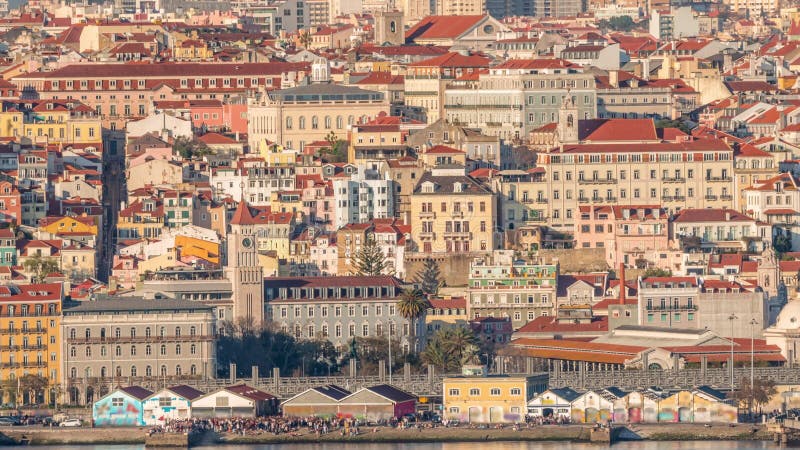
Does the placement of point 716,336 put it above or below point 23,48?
below

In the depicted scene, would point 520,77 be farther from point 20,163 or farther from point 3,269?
point 3,269

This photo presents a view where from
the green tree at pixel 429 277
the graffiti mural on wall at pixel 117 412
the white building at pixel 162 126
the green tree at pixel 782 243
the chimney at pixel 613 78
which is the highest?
the chimney at pixel 613 78

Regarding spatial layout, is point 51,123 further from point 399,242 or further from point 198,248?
point 399,242

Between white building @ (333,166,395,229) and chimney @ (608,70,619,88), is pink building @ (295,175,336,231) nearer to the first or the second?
white building @ (333,166,395,229)

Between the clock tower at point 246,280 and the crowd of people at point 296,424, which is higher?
the clock tower at point 246,280

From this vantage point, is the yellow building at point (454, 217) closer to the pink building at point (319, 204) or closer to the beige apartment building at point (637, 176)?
the beige apartment building at point (637, 176)

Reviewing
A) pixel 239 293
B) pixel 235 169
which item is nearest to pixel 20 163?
pixel 235 169

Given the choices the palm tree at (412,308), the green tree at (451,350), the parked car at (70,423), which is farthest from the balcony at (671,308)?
the parked car at (70,423)
